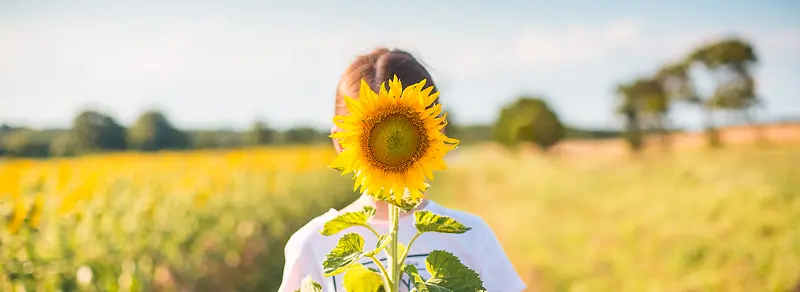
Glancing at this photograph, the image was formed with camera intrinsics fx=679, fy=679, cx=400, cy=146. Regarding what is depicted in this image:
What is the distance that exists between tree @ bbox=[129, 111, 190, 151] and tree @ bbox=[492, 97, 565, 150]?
177ft

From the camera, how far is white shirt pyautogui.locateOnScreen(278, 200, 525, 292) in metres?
1.92

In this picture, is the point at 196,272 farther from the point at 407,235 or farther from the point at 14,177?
the point at 407,235

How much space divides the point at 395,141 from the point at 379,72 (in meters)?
0.69

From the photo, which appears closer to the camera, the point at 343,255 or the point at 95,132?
the point at 343,255

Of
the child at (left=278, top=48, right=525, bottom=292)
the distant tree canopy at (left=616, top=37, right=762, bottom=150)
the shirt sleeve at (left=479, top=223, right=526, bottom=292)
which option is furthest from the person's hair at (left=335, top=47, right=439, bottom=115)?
the distant tree canopy at (left=616, top=37, right=762, bottom=150)

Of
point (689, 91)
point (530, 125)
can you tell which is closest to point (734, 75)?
point (689, 91)

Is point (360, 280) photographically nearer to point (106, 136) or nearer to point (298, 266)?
point (298, 266)

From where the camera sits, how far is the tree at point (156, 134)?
14.3 meters

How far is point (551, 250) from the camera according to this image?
30.7 feet

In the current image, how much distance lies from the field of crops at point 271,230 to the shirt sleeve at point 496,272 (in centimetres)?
174

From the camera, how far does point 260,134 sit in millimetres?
24453

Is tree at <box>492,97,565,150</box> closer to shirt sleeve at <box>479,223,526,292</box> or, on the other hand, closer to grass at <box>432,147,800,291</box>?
grass at <box>432,147,800,291</box>

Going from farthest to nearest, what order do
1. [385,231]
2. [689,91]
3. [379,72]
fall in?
[689,91]
[385,231]
[379,72]

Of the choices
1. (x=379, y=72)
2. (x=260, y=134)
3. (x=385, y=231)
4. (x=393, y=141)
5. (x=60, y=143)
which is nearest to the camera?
(x=393, y=141)
